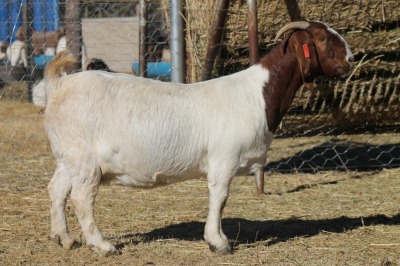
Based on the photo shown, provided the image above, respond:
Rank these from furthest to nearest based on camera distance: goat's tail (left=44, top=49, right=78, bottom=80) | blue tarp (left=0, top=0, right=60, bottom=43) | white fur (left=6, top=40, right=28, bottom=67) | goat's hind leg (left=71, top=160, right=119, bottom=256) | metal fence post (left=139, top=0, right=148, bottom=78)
A: white fur (left=6, top=40, right=28, bottom=67) < metal fence post (left=139, top=0, right=148, bottom=78) < blue tarp (left=0, top=0, right=60, bottom=43) < goat's tail (left=44, top=49, right=78, bottom=80) < goat's hind leg (left=71, top=160, right=119, bottom=256)

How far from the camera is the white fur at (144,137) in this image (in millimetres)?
4879

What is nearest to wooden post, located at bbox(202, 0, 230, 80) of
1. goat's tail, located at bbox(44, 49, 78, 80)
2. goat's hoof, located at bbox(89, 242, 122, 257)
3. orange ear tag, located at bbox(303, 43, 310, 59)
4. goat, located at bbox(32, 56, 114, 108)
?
orange ear tag, located at bbox(303, 43, 310, 59)

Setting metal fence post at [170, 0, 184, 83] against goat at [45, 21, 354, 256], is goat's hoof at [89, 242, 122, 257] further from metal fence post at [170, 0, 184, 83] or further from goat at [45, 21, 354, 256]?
metal fence post at [170, 0, 184, 83]

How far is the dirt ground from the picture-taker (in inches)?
197

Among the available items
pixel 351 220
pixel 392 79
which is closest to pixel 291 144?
pixel 392 79

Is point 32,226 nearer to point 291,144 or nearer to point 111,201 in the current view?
point 111,201

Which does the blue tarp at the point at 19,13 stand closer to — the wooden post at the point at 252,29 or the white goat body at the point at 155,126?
the wooden post at the point at 252,29

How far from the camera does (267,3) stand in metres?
7.09

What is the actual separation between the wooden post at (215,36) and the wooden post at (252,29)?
230 millimetres

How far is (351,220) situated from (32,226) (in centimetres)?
259

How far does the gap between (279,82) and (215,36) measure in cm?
184

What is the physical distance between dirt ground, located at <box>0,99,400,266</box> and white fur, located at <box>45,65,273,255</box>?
0.80ft

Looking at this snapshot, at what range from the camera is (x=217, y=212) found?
16.8 feet

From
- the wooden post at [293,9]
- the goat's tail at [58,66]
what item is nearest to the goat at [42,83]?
the wooden post at [293,9]
